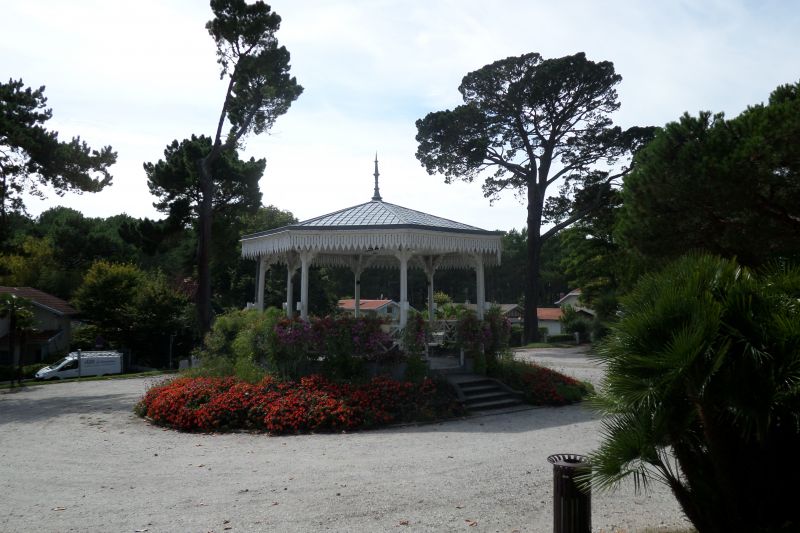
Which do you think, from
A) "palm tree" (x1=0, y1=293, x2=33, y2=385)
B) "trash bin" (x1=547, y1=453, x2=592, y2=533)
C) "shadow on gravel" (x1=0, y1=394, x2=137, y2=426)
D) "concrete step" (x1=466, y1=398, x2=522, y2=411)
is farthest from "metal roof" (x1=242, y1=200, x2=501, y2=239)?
"palm tree" (x1=0, y1=293, x2=33, y2=385)

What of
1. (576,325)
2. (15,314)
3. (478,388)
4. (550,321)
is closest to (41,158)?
(15,314)

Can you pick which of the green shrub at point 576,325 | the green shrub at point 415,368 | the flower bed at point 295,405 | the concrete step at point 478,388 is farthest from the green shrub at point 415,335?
the green shrub at point 576,325

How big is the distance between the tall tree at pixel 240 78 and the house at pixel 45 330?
53.1 feet

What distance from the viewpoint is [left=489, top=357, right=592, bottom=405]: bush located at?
41.8 ft

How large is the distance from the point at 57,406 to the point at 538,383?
38.3 feet

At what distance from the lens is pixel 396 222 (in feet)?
45.9

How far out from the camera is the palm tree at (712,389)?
3439 mm

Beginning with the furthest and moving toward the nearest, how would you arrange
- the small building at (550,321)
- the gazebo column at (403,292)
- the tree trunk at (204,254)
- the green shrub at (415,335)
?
the small building at (550,321)
the tree trunk at (204,254)
the gazebo column at (403,292)
the green shrub at (415,335)

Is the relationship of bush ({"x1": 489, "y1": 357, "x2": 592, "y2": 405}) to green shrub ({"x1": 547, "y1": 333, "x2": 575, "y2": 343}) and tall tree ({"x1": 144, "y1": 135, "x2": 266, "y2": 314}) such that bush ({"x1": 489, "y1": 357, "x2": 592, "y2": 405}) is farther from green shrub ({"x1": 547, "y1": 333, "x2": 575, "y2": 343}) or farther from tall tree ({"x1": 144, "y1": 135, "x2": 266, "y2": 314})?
green shrub ({"x1": 547, "y1": 333, "x2": 575, "y2": 343})

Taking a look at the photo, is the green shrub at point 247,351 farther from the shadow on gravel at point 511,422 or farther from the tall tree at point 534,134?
the tall tree at point 534,134

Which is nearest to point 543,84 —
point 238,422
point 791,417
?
point 238,422

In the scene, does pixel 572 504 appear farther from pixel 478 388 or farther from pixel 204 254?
pixel 204 254

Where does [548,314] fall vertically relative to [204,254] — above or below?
below

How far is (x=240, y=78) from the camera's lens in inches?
992
